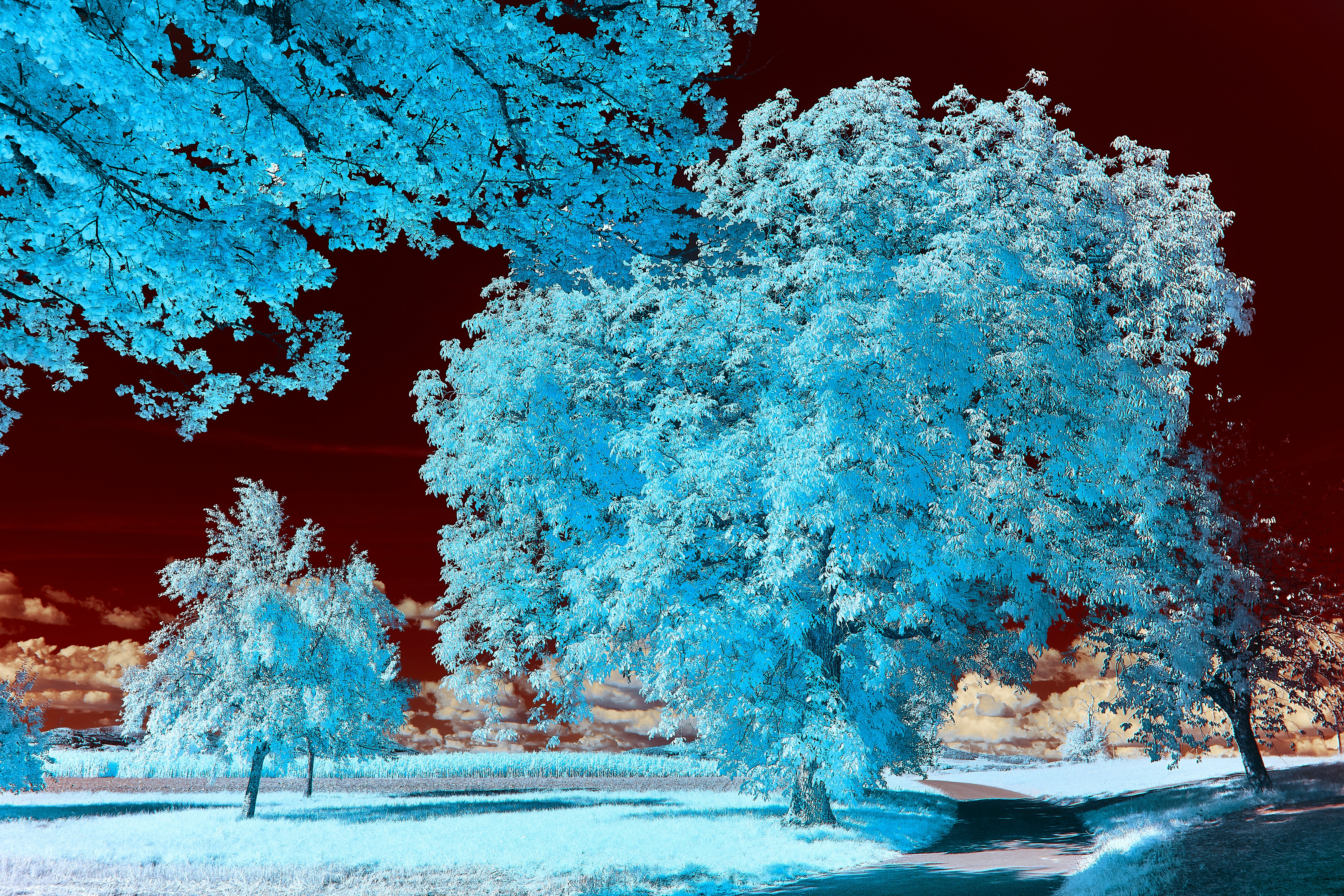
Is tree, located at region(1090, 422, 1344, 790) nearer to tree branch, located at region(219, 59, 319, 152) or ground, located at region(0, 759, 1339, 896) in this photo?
ground, located at region(0, 759, 1339, 896)

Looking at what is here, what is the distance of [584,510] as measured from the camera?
18.7 meters

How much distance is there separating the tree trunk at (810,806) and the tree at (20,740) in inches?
1009

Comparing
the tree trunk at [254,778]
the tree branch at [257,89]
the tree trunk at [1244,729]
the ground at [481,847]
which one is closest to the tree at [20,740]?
the ground at [481,847]

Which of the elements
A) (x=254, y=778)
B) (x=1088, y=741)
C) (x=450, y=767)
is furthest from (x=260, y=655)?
(x=1088, y=741)

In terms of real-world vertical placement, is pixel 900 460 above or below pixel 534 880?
above

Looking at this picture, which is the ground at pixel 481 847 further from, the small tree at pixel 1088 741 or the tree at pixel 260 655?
the small tree at pixel 1088 741

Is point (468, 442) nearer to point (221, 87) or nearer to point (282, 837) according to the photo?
point (282, 837)

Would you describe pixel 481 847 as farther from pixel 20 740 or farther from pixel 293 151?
pixel 20 740

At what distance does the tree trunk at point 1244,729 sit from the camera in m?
22.9

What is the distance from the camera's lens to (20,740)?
92.3ft

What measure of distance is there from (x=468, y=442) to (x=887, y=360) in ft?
32.3

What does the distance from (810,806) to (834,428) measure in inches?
385

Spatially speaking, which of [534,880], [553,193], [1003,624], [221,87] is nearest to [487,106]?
[553,193]

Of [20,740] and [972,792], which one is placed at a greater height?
[20,740]
